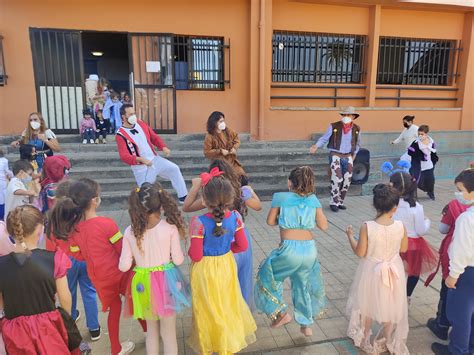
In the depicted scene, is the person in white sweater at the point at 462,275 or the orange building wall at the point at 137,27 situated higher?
the orange building wall at the point at 137,27

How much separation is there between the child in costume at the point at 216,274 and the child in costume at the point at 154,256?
12cm

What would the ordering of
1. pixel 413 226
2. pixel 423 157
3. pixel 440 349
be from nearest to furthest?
pixel 440 349 < pixel 413 226 < pixel 423 157

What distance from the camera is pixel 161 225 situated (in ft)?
7.51

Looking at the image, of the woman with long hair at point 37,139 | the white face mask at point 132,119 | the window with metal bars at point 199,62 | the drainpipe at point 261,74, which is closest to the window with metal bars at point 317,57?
the drainpipe at point 261,74

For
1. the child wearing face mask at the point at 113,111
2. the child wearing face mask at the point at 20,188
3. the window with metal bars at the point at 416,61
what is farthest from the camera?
the window with metal bars at the point at 416,61

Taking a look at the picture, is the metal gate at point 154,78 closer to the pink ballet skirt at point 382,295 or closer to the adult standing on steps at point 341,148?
the adult standing on steps at point 341,148

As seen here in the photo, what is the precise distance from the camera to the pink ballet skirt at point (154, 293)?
7.44 ft

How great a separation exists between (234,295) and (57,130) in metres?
6.92

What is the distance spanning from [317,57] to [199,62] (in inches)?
113

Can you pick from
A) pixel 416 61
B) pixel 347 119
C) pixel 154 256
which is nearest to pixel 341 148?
pixel 347 119

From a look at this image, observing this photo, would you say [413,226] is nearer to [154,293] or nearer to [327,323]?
[327,323]

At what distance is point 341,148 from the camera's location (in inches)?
235

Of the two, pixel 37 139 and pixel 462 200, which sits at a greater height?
pixel 37 139

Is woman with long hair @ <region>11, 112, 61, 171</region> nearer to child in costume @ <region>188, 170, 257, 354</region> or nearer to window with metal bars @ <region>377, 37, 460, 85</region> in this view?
child in costume @ <region>188, 170, 257, 354</region>
